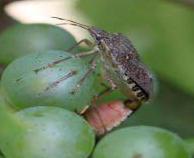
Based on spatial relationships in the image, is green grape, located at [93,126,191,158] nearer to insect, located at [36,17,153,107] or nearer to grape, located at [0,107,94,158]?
grape, located at [0,107,94,158]

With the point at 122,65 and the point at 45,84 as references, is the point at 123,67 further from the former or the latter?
the point at 45,84

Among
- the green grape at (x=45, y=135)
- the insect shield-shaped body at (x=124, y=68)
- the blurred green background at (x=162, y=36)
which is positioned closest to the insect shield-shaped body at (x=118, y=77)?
the insect shield-shaped body at (x=124, y=68)

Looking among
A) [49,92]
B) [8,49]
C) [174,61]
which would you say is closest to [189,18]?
[174,61]

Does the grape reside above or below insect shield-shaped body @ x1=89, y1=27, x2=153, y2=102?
above

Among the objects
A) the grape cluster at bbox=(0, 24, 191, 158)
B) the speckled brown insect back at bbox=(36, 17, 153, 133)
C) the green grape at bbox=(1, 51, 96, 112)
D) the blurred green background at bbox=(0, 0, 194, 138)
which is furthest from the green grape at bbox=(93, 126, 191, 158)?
the blurred green background at bbox=(0, 0, 194, 138)

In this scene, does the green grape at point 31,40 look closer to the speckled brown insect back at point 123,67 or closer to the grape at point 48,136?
the speckled brown insect back at point 123,67

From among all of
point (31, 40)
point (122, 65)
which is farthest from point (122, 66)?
point (31, 40)
